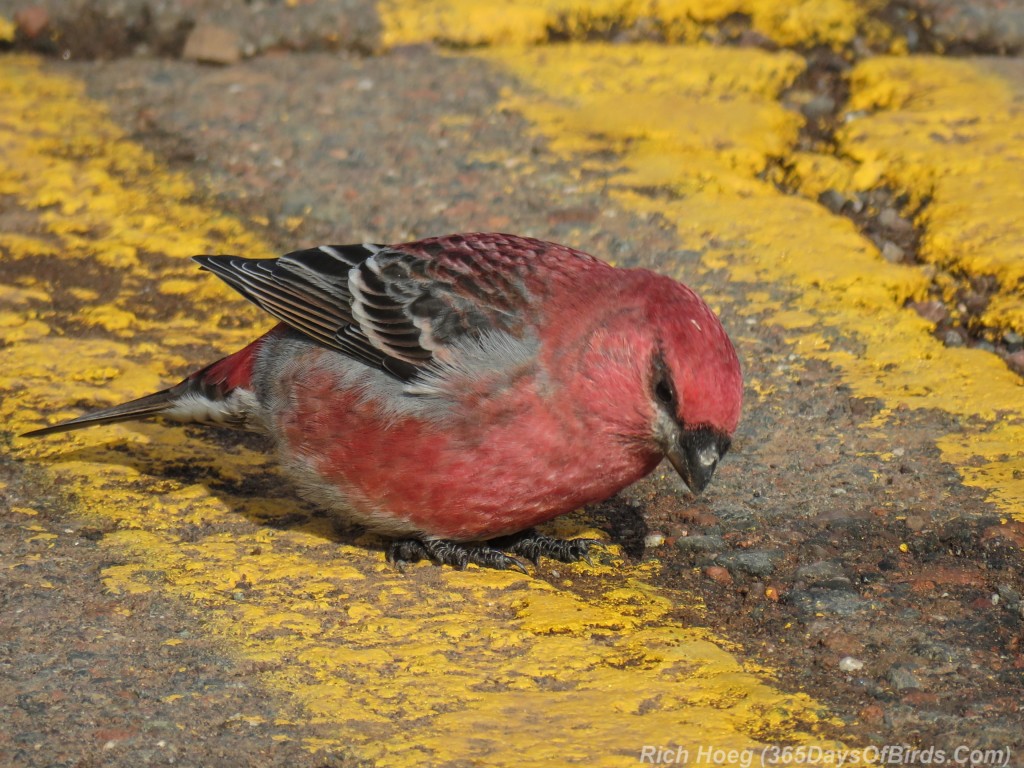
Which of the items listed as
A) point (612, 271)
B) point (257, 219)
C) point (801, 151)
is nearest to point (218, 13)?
point (257, 219)

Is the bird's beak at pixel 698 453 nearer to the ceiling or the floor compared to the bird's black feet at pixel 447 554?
nearer to the ceiling

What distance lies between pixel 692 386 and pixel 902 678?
89cm

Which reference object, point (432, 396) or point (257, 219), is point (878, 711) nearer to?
point (432, 396)

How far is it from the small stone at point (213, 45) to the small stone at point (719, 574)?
164 inches

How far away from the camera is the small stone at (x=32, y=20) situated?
700 cm

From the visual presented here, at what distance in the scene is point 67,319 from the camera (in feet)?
17.1

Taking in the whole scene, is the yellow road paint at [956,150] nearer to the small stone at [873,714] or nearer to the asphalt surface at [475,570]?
the asphalt surface at [475,570]

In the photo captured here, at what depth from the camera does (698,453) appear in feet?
12.5

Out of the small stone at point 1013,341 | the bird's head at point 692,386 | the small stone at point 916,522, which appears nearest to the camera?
the bird's head at point 692,386

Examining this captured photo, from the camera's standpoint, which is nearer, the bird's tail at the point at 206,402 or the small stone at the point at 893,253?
the bird's tail at the point at 206,402

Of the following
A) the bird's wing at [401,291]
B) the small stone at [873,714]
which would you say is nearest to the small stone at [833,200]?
Answer: the bird's wing at [401,291]

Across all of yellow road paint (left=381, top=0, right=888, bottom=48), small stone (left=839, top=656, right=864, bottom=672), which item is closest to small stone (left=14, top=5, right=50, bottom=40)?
yellow road paint (left=381, top=0, right=888, bottom=48)

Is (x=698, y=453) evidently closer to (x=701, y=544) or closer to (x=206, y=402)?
(x=701, y=544)

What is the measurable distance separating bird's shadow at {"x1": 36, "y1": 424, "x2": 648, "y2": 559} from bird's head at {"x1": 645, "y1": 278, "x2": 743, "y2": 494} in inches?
18.8
